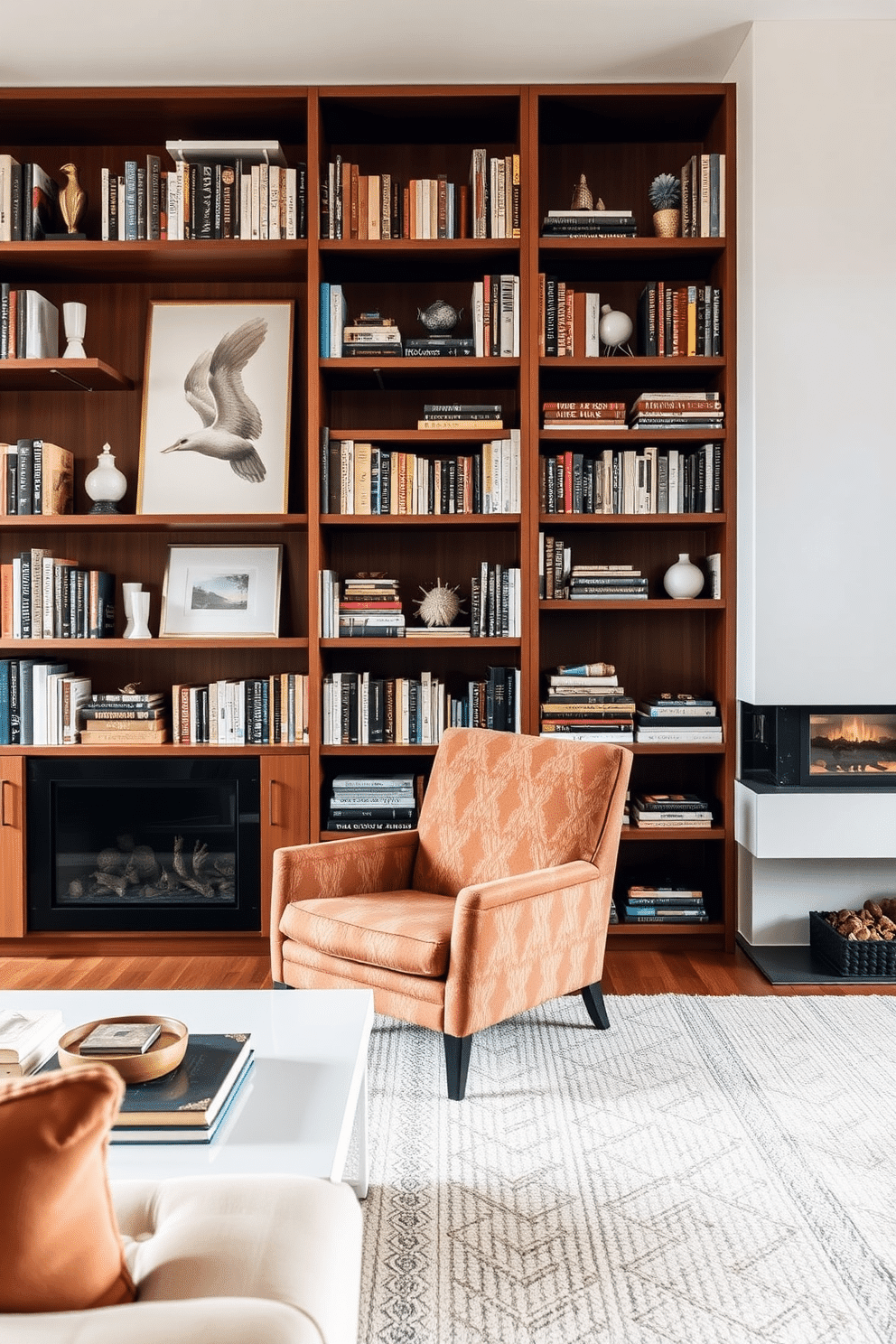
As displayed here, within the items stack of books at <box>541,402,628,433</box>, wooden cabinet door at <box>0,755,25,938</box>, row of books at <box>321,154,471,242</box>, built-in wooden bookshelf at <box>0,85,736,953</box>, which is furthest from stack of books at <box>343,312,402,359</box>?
wooden cabinet door at <box>0,755,25,938</box>

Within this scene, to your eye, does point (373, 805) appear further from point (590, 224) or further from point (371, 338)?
point (590, 224)

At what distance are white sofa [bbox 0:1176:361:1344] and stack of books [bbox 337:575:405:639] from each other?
254 cm

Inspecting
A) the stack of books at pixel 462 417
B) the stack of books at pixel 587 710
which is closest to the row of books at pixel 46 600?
the stack of books at pixel 462 417

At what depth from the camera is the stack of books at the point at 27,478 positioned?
11.4ft

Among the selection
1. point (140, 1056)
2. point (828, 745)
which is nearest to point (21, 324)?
point (140, 1056)

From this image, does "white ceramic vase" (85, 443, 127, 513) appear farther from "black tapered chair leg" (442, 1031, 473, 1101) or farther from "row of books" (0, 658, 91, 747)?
"black tapered chair leg" (442, 1031, 473, 1101)

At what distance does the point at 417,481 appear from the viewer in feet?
11.4

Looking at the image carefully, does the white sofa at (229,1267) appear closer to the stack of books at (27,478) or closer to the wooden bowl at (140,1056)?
the wooden bowl at (140,1056)

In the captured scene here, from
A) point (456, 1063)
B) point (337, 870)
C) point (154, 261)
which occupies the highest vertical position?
point (154, 261)

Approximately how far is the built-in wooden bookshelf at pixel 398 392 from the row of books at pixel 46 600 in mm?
77

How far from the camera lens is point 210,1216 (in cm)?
88

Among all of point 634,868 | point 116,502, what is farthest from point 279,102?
point 634,868

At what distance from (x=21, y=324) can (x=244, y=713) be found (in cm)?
157

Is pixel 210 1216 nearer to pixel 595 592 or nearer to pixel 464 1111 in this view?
pixel 464 1111
